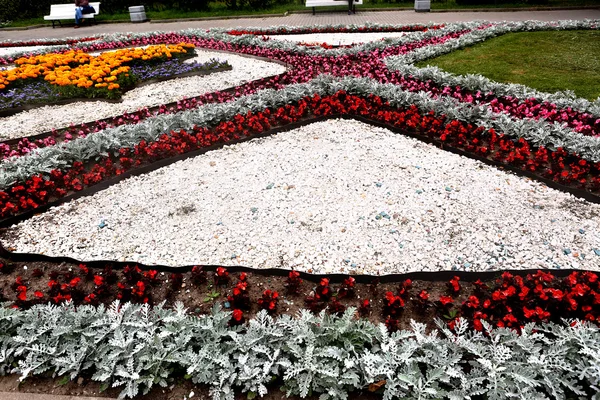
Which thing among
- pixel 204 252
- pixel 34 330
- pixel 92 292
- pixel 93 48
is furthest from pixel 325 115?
pixel 93 48

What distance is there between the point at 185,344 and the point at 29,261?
2415 mm

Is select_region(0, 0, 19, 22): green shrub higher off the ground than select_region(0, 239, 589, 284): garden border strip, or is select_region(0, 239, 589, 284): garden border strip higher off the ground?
select_region(0, 0, 19, 22): green shrub

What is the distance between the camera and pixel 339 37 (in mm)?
13859

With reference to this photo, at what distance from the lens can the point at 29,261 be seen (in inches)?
171

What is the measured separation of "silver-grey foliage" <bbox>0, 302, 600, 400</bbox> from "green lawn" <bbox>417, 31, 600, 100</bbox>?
6.54 metres

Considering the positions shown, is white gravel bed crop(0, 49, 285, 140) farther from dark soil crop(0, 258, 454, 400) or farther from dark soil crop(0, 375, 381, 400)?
dark soil crop(0, 375, 381, 400)

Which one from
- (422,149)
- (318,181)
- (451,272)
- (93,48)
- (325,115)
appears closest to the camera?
(451,272)

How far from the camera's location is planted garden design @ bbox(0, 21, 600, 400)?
3008mm

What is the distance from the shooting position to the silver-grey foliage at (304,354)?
9.24 feet

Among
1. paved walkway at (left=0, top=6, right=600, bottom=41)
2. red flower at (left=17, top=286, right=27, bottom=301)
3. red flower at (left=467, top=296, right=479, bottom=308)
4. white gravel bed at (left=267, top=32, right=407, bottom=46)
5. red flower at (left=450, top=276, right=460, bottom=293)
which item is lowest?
red flower at (left=467, top=296, right=479, bottom=308)

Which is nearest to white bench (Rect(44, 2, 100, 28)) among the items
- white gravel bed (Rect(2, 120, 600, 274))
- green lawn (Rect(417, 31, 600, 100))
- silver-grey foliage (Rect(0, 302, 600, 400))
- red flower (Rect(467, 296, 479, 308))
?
green lawn (Rect(417, 31, 600, 100))

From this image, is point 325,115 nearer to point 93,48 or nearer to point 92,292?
point 92,292

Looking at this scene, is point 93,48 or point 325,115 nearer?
point 325,115

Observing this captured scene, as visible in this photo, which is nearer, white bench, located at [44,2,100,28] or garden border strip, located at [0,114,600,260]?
garden border strip, located at [0,114,600,260]
